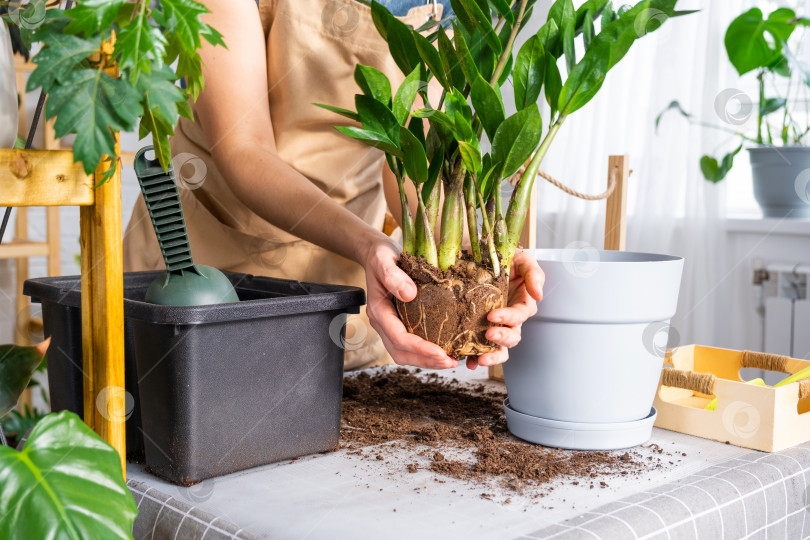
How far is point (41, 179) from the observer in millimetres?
468

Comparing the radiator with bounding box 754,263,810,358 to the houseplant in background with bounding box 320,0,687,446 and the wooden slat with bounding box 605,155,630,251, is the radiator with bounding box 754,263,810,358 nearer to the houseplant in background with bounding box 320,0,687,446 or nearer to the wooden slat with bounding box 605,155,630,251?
the wooden slat with bounding box 605,155,630,251

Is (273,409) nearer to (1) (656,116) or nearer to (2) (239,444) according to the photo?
(2) (239,444)

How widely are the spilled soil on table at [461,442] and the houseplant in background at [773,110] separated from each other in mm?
1195

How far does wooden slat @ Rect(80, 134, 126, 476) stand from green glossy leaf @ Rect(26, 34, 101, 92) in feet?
0.28

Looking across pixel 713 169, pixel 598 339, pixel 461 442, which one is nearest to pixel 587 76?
pixel 598 339

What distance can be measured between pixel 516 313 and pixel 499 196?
123 millimetres

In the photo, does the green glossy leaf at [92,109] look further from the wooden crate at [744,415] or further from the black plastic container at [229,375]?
the wooden crate at [744,415]

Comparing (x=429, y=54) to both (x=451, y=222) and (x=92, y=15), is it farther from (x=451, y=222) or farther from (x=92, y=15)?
(x=92, y=15)

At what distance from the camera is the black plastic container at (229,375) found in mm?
578

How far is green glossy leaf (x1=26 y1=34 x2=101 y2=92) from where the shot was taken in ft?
1.32

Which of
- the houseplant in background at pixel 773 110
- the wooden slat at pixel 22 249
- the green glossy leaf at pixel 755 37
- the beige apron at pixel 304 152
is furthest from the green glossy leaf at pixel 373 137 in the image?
the wooden slat at pixel 22 249

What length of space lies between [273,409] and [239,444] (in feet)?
0.13

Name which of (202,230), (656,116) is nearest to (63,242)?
(202,230)

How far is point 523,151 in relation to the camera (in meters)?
0.66
